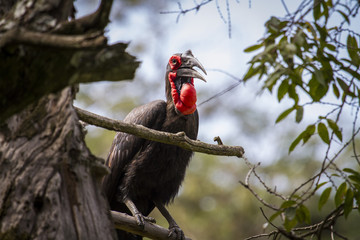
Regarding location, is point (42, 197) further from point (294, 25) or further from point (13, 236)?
point (294, 25)

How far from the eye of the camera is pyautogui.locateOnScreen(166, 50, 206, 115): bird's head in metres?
4.77

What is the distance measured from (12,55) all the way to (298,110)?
1542 millimetres

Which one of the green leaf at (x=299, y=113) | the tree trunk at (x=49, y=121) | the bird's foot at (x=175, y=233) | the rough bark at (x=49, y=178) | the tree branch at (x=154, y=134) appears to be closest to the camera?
the tree trunk at (x=49, y=121)

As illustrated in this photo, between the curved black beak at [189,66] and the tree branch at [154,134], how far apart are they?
167 centimetres

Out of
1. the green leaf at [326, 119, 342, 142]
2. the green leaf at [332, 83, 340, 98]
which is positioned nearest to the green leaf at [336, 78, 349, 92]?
the green leaf at [332, 83, 340, 98]

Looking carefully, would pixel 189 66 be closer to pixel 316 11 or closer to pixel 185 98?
pixel 185 98

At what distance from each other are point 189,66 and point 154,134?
2.20 m

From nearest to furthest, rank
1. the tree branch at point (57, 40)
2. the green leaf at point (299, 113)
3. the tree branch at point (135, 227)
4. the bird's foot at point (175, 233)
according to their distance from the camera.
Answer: the tree branch at point (57, 40)
the green leaf at point (299, 113)
the tree branch at point (135, 227)
the bird's foot at point (175, 233)

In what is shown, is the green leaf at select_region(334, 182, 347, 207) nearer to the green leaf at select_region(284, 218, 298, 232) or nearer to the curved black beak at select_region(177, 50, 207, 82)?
the green leaf at select_region(284, 218, 298, 232)

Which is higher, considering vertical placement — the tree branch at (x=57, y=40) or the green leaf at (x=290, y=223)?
the tree branch at (x=57, y=40)

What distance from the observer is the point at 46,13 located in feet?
5.70

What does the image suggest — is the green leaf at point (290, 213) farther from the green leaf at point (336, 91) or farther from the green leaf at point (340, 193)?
the green leaf at point (336, 91)

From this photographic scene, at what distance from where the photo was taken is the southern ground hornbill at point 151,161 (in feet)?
14.9

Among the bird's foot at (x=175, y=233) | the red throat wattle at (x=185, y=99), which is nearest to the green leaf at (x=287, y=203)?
the bird's foot at (x=175, y=233)
